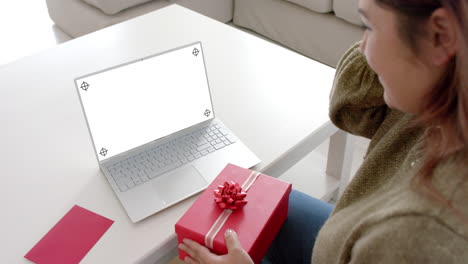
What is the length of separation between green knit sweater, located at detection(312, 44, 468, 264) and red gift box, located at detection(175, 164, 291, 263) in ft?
0.40

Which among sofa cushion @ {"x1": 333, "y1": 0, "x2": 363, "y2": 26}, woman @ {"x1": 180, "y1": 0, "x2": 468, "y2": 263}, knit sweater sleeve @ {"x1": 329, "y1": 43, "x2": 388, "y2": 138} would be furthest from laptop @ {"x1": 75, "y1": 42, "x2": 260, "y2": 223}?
sofa cushion @ {"x1": 333, "y1": 0, "x2": 363, "y2": 26}

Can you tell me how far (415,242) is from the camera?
1.79 ft

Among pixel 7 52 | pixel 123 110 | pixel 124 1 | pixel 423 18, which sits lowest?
pixel 7 52

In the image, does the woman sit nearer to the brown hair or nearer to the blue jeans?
the brown hair

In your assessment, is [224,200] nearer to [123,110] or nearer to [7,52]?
[123,110]

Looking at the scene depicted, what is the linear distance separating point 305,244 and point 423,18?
0.64 meters

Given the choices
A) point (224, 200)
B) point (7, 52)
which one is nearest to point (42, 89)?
point (224, 200)

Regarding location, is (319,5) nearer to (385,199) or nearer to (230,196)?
(230,196)

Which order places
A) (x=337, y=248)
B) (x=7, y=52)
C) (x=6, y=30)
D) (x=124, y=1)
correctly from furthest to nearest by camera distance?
(x=6, y=30) < (x=7, y=52) < (x=124, y=1) < (x=337, y=248)

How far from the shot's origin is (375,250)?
0.58 m

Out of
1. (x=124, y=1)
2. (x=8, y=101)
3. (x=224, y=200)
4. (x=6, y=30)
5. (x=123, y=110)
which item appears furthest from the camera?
(x=6, y=30)

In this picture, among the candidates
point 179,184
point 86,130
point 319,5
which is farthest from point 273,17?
point 179,184

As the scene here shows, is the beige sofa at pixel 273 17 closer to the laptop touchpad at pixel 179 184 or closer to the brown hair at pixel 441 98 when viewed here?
the laptop touchpad at pixel 179 184

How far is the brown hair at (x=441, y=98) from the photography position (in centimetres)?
48
